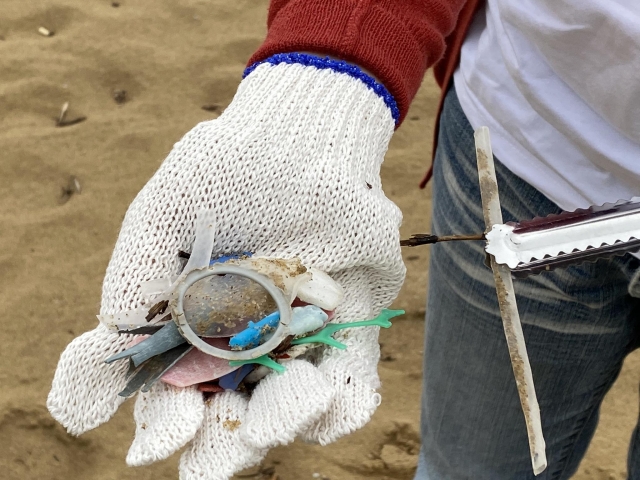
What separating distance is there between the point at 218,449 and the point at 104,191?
1.32 m

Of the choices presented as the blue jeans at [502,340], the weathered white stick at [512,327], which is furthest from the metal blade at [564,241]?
the blue jeans at [502,340]

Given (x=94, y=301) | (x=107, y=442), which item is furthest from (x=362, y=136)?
(x=94, y=301)

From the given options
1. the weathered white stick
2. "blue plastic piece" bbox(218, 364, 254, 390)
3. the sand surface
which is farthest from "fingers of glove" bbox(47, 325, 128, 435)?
the sand surface

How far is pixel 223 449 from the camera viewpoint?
60 cm

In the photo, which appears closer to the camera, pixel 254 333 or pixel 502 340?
pixel 254 333

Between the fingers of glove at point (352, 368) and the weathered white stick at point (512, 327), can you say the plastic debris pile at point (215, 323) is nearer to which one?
the fingers of glove at point (352, 368)

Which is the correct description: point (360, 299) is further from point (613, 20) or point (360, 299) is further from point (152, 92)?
point (152, 92)

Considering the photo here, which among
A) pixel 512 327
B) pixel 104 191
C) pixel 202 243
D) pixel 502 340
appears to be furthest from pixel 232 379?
pixel 104 191

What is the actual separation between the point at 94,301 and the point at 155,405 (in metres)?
1.04

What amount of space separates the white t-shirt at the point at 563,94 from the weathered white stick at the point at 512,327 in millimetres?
162

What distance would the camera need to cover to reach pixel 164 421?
1.94 feet

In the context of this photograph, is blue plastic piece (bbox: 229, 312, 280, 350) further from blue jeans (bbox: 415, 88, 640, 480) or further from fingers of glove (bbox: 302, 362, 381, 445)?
blue jeans (bbox: 415, 88, 640, 480)

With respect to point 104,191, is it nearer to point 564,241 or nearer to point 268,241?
point 268,241

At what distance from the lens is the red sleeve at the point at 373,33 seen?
730 mm
